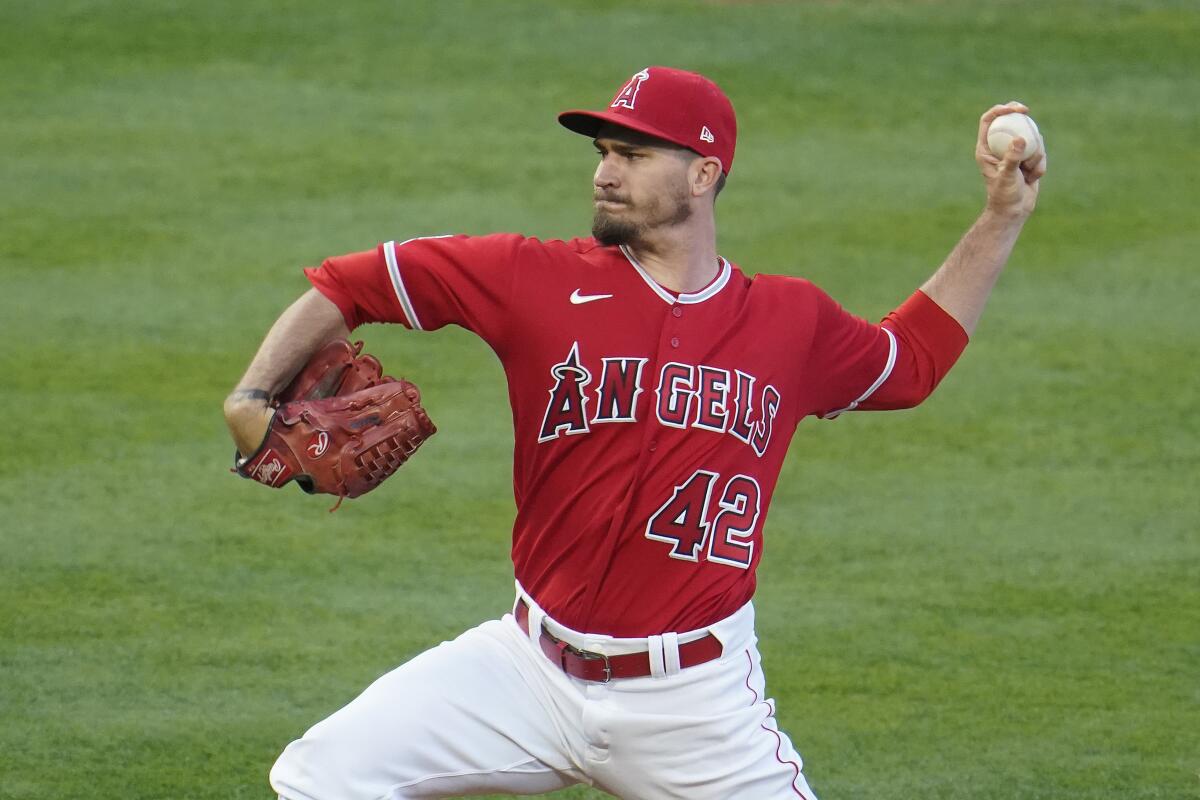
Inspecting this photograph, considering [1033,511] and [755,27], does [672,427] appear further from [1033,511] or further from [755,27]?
[755,27]

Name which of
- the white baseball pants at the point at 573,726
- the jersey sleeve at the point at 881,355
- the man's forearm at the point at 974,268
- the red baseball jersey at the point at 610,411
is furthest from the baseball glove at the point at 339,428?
the man's forearm at the point at 974,268

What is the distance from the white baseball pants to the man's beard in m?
0.77

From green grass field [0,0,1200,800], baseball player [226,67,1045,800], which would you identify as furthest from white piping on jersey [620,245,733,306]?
green grass field [0,0,1200,800]

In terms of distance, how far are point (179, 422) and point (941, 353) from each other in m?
4.24

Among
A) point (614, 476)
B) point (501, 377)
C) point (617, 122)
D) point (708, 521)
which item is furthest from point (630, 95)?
point (501, 377)

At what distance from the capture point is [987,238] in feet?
14.0

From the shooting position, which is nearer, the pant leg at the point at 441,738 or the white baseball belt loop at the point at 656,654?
the pant leg at the point at 441,738

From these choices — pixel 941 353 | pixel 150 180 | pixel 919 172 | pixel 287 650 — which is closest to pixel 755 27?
pixel 919 172

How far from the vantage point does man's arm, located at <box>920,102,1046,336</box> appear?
4.25 metres

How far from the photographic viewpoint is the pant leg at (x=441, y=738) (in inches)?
144

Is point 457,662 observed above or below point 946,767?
above

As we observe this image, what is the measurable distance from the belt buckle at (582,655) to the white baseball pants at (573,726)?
14 millimetres

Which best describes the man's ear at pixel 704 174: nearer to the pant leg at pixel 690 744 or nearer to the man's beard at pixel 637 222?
the man's beard at pixel 637 222

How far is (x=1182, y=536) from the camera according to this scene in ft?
23.0
